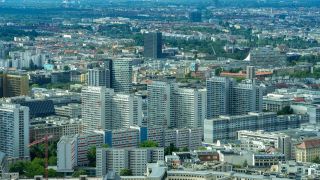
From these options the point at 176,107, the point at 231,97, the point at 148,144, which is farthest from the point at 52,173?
the point at 231,97

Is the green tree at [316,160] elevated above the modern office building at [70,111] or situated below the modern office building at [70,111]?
above

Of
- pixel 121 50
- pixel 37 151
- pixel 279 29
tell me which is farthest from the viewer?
pixel 279 29

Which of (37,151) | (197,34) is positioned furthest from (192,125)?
(197,34)

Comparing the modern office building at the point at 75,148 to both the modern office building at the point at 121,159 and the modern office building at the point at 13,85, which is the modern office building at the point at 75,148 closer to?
the modern office building at the point at 121,159

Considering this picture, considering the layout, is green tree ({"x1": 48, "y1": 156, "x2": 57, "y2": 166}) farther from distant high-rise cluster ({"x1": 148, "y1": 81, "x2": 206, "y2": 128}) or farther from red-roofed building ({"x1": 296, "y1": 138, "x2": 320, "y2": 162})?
red-roofed building ({"x1": 296, "y1": 138, "x2": 320, "y2": 162})

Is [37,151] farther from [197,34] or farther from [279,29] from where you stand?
[279,29]

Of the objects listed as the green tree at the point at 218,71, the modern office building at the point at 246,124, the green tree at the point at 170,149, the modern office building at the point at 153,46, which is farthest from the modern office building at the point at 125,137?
the modern office building at the point at 153,46

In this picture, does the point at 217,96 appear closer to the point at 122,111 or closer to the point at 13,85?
the point at 122,111
